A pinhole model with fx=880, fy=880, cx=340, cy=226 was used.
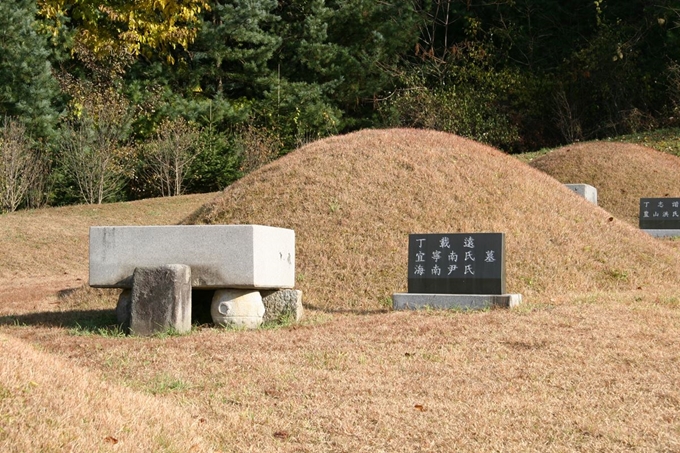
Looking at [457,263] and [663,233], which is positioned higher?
[663,233]

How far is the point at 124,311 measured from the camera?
8000 millimetres

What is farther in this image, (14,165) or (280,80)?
(280,80)

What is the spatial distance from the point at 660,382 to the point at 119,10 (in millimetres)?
20533

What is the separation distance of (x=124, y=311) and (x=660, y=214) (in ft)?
39.7

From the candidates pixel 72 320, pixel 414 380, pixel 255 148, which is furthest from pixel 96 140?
pixel 414 380

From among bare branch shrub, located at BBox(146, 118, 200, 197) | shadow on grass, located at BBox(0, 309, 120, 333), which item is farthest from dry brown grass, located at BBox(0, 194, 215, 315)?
bare branch shrub, located at BBox(146, 118, 200, 197)

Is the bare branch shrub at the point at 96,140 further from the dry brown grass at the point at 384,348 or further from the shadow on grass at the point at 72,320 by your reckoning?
the shadow on grass at the point at 72,320

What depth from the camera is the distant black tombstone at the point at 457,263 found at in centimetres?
854

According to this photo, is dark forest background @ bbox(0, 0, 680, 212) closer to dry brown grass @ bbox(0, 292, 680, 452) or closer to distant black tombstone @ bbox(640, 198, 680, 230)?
distant black tombstone @ bbox(640, 198, 680, 230)

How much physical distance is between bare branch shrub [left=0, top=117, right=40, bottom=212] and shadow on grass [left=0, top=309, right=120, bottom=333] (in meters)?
11.8

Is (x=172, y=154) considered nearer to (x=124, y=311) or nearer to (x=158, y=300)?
(x=124, y=311)

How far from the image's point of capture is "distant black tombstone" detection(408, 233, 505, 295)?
8539mm

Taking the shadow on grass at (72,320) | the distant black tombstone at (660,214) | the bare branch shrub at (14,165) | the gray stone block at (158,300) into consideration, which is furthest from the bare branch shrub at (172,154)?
the gray stone block at (158,300)

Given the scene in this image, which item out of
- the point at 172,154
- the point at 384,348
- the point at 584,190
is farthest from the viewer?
the point at 172,154
